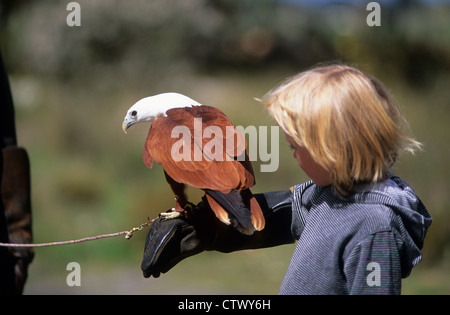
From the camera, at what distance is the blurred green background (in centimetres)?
483

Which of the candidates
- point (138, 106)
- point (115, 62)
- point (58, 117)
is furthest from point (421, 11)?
point (138, 106)

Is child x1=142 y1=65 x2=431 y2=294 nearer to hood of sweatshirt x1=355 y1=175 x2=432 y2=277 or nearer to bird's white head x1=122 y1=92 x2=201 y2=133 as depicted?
hood of sweatshirt x1=355 y1=175 x2=432 y2=277

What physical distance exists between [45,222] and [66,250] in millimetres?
445

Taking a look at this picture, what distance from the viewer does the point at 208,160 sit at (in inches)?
61.6

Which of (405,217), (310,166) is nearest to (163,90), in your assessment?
(310,166)

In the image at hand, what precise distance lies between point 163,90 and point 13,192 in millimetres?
5740

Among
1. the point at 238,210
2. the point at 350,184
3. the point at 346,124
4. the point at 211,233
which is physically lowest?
the point at 211,233

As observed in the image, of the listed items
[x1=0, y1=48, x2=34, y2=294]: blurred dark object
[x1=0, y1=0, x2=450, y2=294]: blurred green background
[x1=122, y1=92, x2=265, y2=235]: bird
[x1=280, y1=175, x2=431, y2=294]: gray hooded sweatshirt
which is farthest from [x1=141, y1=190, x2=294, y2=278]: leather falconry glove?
[x1=0, y1=0, x2=450, y2=294]: blurred green background

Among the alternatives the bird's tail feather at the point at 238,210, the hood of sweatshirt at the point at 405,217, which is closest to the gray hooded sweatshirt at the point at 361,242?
the hood of sweatshirt at the point at 405,217

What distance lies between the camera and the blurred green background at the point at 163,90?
483 centimetres

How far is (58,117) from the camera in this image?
698cm

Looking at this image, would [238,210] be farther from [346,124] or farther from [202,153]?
[346,124]

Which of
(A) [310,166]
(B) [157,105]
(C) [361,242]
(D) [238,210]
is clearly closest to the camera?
(C) [361,242]

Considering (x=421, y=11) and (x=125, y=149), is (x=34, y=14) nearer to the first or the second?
(x=125, y=149)
